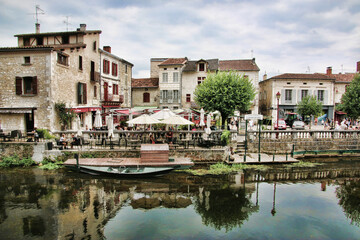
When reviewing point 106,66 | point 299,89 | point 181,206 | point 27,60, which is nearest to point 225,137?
point 181,206

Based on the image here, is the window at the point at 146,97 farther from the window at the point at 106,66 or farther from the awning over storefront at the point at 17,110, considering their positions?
the awning over storefront at the point at 17,110

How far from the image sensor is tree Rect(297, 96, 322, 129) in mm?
33812

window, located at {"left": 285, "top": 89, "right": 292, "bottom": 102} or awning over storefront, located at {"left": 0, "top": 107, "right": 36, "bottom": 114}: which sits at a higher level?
window, located at {"left": 285, "top": 89, "right": 292, "bottom": 102}

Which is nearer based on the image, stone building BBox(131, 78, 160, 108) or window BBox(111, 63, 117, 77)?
window BBox(111, 63, 117, 77)

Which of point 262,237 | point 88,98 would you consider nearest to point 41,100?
point 88,98

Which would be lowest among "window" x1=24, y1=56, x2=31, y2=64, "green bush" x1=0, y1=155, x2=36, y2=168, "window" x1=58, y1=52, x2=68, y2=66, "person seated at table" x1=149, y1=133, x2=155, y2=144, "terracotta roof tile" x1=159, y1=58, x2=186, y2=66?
"green bush" x1=0, y1=155, x2=36, y2=168

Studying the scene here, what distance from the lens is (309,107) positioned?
33969 mm

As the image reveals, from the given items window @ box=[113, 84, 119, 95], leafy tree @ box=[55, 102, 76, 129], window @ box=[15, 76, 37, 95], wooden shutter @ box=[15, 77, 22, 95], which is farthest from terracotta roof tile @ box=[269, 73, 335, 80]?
wooden shutter @ box=[15, 77, 22, 95]

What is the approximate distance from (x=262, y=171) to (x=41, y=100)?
60.9 feet

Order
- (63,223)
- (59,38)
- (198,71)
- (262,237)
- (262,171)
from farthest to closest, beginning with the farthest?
(198,71) < (59,38) < (262,171) < (63,223) < (262,237)

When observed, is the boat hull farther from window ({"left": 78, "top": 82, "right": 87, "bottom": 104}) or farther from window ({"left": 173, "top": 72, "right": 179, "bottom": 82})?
window ({"left": 173, "top": 72, "right": 179, "bottom": 82})

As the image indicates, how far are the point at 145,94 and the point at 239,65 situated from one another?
15214 mm

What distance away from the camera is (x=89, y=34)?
2672 cm

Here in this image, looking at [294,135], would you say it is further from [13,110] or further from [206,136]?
[13,110]
